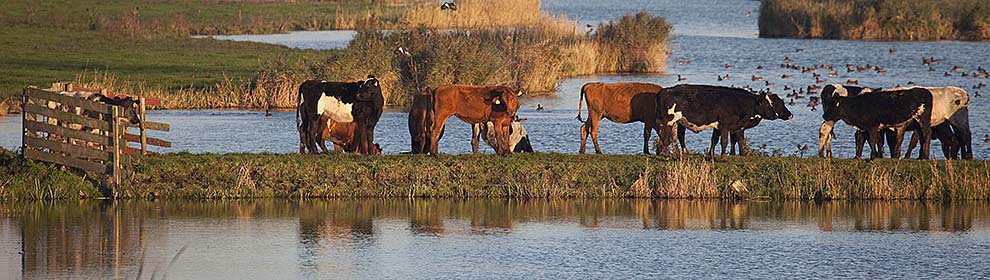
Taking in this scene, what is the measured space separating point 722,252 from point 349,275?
4.41 meters

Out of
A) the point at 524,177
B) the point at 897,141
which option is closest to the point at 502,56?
the point at 897,141

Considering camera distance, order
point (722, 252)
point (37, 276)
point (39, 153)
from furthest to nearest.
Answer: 1. point (39, 153)
2. point (722, 252)
3. point (37, 276)

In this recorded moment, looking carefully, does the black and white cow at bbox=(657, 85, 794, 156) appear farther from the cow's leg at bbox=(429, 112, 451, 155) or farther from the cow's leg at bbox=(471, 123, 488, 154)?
the cow's leg at bbox=(429, 112, 451, 155)

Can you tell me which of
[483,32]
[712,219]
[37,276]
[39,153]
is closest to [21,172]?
[39,153]

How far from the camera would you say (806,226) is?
1970 centimetres

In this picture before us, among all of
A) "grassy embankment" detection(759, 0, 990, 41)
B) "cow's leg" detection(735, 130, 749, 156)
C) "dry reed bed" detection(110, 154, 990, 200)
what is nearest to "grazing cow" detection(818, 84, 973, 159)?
"cow's leg" detection(735, 130, 749, 156)

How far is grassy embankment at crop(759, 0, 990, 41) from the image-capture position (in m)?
74.0

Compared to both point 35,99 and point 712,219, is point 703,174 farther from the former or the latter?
point 35,99

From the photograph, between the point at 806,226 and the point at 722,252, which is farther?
the point at 806,226

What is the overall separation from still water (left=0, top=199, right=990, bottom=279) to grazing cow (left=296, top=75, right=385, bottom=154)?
2497mm

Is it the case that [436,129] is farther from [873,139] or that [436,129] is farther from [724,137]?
[873,139]

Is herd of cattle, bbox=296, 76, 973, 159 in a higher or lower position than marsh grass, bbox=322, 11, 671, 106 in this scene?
lower

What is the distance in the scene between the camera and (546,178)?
21547 mm

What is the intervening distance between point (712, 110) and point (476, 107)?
136 inches
